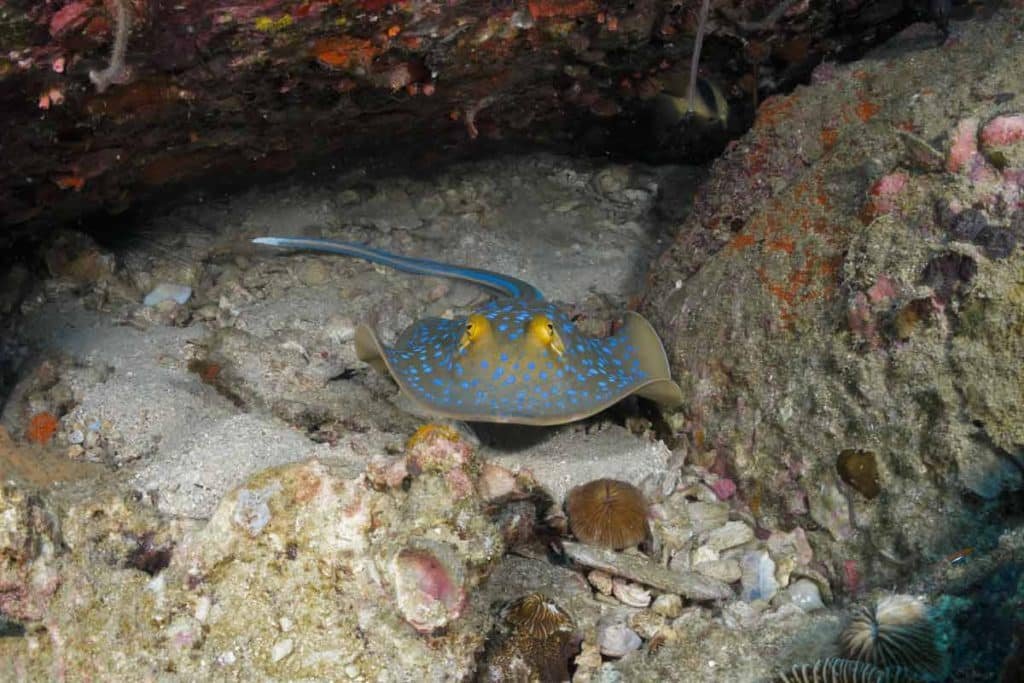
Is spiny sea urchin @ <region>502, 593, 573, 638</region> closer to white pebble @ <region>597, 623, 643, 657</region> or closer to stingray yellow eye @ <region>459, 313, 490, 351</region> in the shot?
white pebble @ <region>597, 623, 643, 657</region>

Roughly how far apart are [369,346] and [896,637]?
3.05 metres

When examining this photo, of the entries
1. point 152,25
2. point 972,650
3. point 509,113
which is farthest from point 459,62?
point 972,650

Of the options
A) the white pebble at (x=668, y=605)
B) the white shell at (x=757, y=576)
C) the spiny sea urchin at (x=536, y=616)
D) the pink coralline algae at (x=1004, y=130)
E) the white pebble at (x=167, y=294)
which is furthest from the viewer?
the white pebble at (x=167, y=294)

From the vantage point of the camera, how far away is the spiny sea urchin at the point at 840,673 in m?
2.26

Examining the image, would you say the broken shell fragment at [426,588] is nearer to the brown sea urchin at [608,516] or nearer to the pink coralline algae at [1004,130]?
the brown sea urchin at [608,516]

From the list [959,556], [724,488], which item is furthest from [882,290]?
[724,488]

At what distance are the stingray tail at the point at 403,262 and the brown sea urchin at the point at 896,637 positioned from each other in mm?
3361

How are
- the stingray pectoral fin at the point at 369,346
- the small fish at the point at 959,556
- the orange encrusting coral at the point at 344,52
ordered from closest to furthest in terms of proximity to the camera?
1. the small fish at the point at 959,556
2. the orange encrusting coral at the point at 344,52
3. the stingray pectoral fin at the point at 369,346

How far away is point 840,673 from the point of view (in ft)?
7.75

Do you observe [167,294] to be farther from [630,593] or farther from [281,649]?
[630,593]

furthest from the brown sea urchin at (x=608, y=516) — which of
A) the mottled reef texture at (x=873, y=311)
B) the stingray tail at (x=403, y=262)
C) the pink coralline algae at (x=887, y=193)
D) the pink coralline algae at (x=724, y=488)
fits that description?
the stingray tail at (x=403, y=262)

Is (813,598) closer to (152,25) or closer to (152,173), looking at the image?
(152,25)

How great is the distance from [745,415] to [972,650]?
1.69 meters

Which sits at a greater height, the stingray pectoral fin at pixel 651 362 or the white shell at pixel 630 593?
the stingray pectoral fin at pixel 651 362
